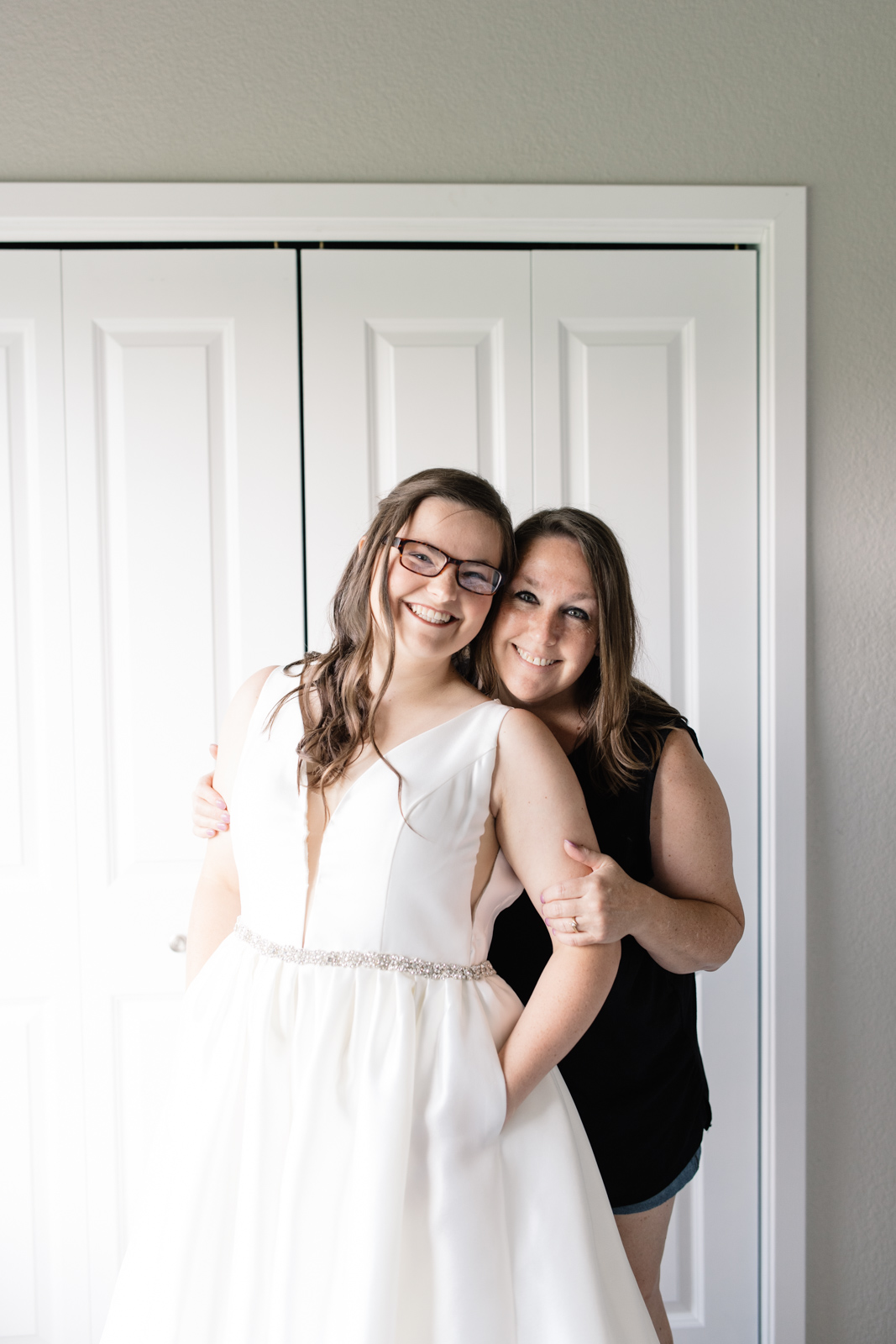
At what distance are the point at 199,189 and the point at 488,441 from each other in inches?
29.8

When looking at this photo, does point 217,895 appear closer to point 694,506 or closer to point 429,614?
point 429,614

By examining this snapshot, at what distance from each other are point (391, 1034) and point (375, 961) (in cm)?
9

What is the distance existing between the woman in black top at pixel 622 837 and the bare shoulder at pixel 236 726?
7cm

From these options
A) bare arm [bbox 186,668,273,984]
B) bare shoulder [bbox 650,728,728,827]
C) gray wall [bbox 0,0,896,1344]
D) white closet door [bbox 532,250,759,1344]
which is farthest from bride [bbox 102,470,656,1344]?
gray wall [bbox 0,0,896,1344]

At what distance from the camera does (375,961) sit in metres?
1.02

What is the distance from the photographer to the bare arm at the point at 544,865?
3.34ft

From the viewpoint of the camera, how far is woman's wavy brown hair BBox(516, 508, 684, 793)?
122cm

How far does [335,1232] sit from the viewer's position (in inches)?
36.5

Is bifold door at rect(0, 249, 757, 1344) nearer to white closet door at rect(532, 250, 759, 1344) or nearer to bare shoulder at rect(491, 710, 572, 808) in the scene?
white closet door at rect(532, 250, 759, 1344)

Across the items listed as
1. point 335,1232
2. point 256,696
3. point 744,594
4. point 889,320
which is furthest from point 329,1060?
point 889,320

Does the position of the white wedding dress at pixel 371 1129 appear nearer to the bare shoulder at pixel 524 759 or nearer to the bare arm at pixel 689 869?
the bare shoulder at pixel 524 759

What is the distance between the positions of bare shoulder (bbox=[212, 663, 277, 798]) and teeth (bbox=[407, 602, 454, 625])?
28 centimetres

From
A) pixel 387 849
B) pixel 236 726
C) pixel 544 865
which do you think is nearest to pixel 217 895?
pixel 236 726

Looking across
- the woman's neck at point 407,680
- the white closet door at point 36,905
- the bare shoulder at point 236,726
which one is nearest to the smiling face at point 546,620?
the woman's neck at point 407,680
